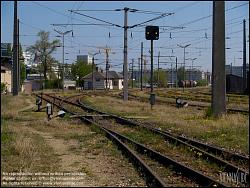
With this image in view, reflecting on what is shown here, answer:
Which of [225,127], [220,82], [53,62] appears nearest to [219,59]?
[220,82]

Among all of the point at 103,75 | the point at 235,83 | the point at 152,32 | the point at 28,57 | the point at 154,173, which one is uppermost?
the point at 28,57

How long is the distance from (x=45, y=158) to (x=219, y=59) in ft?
39.9

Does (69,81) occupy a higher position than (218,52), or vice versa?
(218,52)

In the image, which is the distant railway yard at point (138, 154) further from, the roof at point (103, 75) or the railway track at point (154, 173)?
the roof at point (103, 75)

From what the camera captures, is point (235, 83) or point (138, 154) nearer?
point (138, 154)

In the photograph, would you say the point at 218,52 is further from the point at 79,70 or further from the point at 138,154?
the point at 79,70

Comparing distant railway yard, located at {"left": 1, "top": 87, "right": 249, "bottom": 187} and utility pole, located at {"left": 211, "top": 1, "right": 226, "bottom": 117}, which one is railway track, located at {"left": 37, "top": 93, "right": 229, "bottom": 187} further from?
utility pole, located at {"left": 211, "top": 1, "right": 226, "bottom": 117}

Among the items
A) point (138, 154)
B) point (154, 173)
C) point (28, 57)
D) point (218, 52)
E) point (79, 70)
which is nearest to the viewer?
point (154, 173)

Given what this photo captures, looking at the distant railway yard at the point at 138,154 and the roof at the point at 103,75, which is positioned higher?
the roof at the point at 103,75

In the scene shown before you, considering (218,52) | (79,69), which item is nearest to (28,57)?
(79,69)

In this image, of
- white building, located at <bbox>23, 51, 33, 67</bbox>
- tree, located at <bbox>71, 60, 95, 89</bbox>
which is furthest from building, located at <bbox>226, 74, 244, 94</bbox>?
tree, located at <bbox>71, 60, 95, 89</bbox>

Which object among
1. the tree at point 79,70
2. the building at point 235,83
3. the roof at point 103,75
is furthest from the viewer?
the tree at point 79,70

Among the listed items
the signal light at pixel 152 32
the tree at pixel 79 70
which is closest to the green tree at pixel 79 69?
the tree at pixel 79 70

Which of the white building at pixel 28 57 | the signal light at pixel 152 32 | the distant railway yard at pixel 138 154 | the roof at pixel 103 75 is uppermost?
the white building at pixel 28 57
